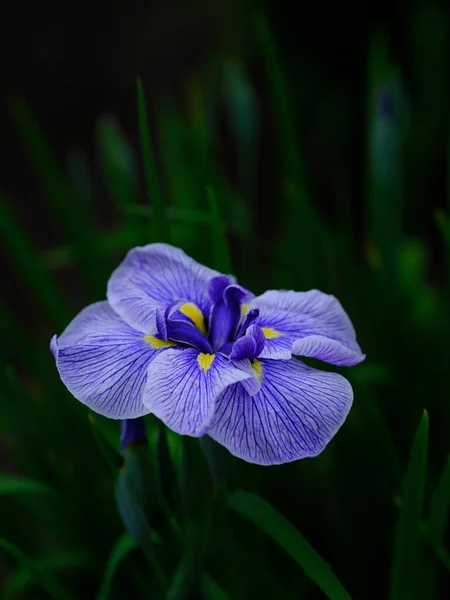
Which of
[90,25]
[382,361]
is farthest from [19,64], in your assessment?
[382,361]

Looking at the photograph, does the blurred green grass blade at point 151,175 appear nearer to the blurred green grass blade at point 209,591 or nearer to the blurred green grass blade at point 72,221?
the blurred green grass blade at point 72,221

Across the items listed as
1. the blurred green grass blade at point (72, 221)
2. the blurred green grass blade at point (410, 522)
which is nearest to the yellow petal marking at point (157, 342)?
the blurred green grass blade at point (410, 522)

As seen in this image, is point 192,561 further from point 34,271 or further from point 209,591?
point 34,271

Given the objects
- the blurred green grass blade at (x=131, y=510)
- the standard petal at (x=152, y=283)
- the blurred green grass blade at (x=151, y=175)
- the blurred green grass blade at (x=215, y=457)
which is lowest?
the blurred green grass blade at (x=131, y=510)

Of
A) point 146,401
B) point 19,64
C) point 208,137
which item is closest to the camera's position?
point 146,401

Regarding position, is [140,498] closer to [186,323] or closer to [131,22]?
[186,323]

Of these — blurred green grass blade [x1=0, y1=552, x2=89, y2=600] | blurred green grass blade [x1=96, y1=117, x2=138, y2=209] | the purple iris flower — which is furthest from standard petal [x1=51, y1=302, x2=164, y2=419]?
blurred green grass blade [x1=96, y1=117, x2=138, y2=209]
